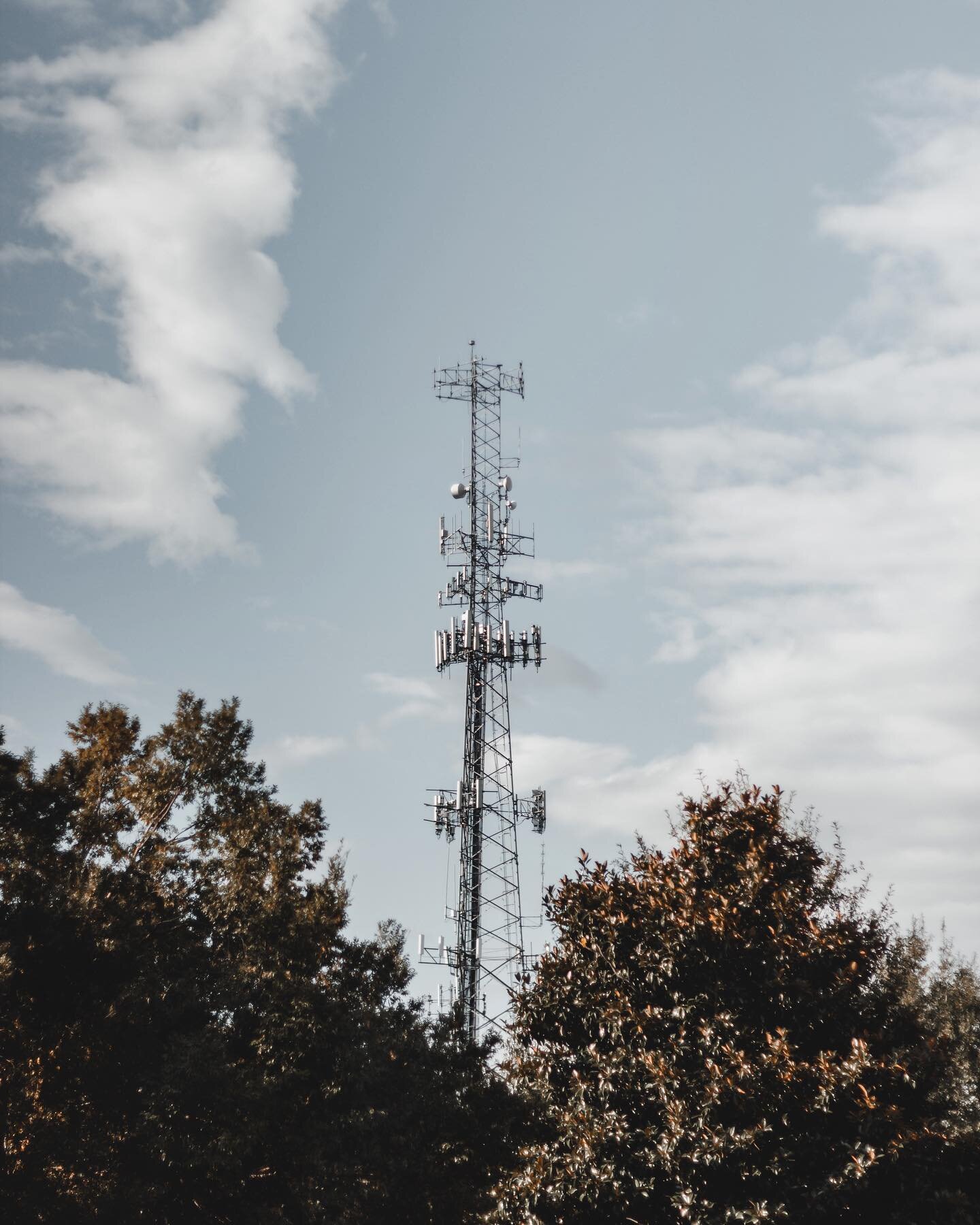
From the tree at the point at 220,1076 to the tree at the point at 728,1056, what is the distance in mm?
3028

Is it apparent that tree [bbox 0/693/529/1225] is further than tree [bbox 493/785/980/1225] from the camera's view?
Yes

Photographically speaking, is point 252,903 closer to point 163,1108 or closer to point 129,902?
point 129,902

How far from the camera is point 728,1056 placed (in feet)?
52.7

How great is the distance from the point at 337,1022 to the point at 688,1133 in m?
8.75

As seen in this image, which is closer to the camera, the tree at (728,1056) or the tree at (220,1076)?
the tree at (728,1056)

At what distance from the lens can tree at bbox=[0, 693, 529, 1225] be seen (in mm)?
19172

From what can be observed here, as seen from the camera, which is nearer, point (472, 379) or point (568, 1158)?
point (568, 1158)

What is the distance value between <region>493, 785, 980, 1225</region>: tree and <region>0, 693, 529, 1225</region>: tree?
119 inches

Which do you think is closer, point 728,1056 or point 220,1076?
point 728,1056

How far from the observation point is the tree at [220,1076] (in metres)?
19.2

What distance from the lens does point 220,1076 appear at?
65.3 ft

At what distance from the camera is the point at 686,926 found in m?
17.3

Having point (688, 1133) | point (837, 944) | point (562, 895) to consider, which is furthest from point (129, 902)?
point (837, 944)

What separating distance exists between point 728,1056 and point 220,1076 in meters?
9.87
